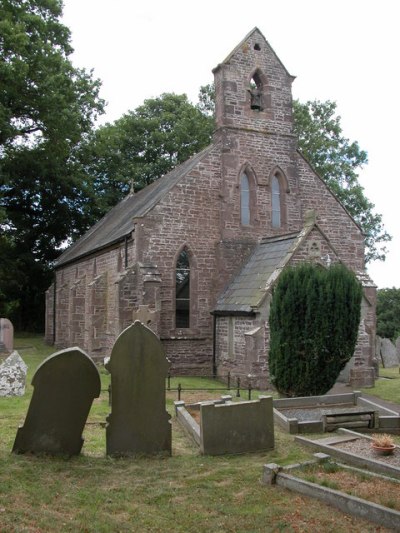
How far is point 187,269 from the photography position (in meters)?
20.3

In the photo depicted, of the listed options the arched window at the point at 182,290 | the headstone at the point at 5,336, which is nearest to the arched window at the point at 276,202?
the arched window at the point at 182,290

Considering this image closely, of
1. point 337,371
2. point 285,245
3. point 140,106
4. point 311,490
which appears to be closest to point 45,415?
point 311,490

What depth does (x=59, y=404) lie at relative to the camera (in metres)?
8.36

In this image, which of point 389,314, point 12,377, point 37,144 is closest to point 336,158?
point 389,314

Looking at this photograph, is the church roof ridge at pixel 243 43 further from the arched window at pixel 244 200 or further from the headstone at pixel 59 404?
the headstone at pixel 59 404

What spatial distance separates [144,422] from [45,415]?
5.01ft

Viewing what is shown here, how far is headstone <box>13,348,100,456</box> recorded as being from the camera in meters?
8.29

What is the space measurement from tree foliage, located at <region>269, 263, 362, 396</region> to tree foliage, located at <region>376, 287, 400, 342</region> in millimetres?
21825

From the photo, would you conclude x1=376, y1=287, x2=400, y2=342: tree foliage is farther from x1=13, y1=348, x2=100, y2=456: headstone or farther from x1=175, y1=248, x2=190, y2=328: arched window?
x1=13, y1=348, x2=100, y2=456: headstone

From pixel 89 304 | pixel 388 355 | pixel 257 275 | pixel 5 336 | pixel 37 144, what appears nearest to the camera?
pixel 257 275

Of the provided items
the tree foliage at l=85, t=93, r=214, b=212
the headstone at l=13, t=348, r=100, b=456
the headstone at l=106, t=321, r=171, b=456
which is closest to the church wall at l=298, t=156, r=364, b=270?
the headstone at l=106, t=321, r=171, b=456

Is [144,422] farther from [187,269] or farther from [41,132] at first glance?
[41,132]

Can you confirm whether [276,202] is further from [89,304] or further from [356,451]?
[356,451]

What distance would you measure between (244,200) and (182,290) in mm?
4352
